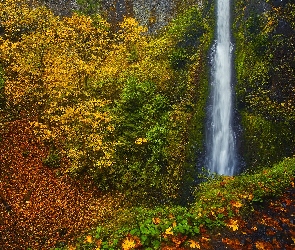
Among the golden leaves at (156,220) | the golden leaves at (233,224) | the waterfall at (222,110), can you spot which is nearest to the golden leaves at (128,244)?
the golden leaves at (156,220)

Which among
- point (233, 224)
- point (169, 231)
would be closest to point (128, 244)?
point (169, 231)

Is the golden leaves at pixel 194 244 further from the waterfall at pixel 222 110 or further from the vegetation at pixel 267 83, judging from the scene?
the waterfall at pixel 222 110

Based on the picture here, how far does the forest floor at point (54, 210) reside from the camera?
8.84 meters

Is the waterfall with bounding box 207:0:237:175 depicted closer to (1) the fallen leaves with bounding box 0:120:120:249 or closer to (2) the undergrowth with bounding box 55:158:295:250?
(2) the undergrowth with bounding box 55:158:295:250

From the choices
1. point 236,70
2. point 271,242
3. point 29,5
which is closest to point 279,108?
point 236,70

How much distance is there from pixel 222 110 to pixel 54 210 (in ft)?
31.4

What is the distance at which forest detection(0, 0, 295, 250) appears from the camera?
13.3 meters

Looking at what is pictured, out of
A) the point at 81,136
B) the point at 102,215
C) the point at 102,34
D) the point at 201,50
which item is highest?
the point at 102,34

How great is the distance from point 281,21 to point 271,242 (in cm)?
1147

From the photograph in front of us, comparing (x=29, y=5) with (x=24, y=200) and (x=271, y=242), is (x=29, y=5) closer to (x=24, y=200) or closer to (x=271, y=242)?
(x=24, y=200)

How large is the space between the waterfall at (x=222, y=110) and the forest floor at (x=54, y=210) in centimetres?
473

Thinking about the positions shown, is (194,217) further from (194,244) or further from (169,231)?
(194,244)

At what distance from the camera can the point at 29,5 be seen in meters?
21.5

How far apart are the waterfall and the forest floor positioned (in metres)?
4.73
